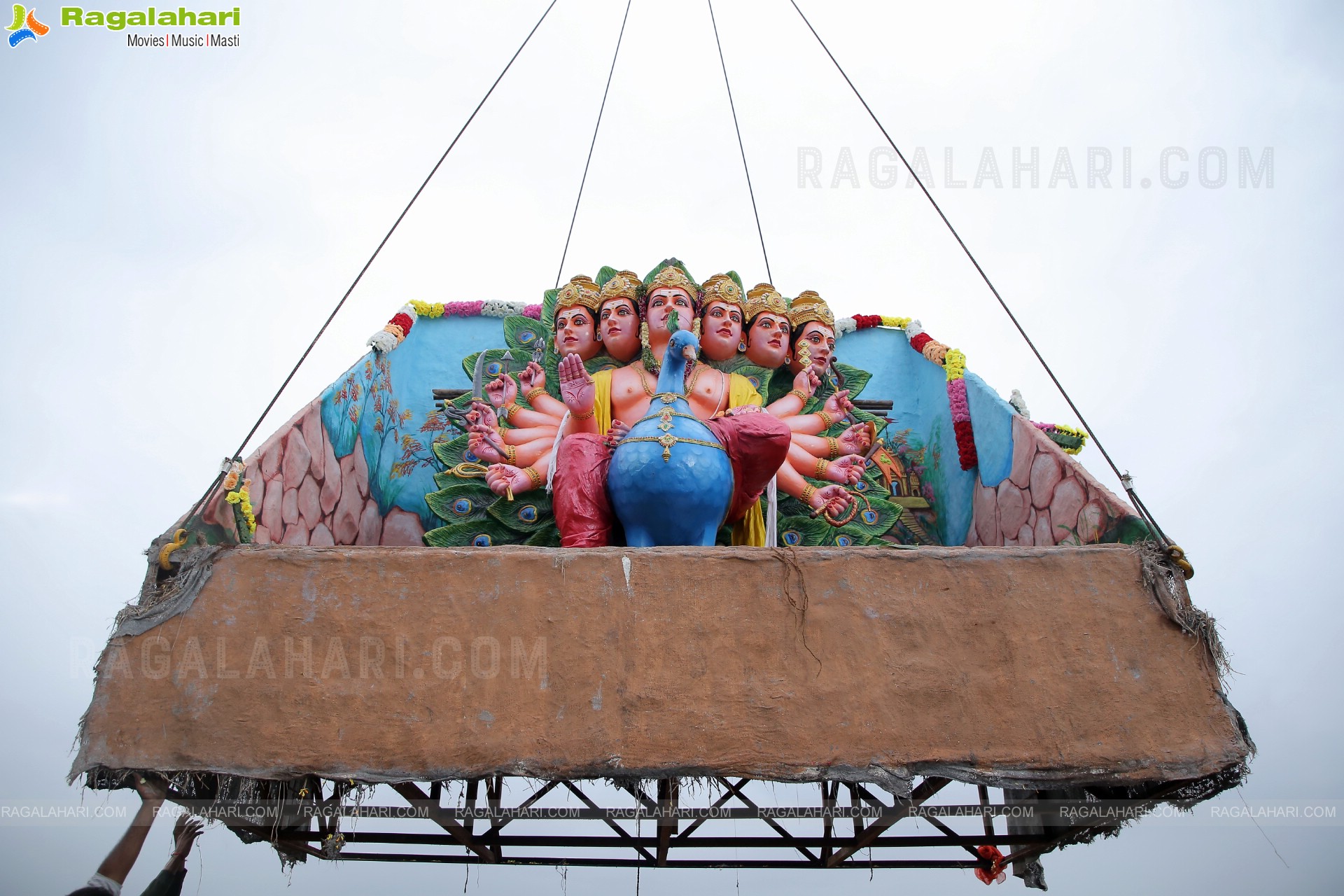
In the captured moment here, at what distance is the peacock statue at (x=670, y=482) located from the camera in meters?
3.96

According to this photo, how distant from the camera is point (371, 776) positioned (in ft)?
9.75

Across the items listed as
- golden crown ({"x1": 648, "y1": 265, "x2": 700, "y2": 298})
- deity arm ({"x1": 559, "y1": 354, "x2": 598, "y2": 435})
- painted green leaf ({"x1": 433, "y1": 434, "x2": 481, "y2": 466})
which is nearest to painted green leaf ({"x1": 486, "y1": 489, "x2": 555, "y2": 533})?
painted green leaf ({"x1": 433, "y1": 434, "x2": 481, "y2": 466})

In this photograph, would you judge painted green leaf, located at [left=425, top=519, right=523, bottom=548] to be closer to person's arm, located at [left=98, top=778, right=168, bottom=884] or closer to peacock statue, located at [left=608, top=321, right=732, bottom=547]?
peacock statue, located at [left=608, top=321, right=732, bottom=547]

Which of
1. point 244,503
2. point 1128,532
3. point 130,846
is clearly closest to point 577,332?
point 244,503

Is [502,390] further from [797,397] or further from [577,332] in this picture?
[797,397]

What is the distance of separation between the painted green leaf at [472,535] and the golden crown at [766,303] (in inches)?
78.7

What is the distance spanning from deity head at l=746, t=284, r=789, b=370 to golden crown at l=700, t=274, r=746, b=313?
139 mm

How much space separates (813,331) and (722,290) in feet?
2.19

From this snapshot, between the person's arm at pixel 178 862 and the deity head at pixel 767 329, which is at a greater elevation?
the deity head at pixel 767 329

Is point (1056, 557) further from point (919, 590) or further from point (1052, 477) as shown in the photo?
point (1052, 477)

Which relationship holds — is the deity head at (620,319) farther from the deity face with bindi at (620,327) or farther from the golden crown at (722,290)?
the golden crown at (722,290)

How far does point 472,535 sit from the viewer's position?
5.00 meters

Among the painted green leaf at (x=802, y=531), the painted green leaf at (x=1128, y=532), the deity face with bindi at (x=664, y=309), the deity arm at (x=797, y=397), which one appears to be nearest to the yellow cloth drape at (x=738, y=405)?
the deity arm at (x=797, y=397)

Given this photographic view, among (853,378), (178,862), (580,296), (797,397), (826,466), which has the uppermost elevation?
(580,296)
